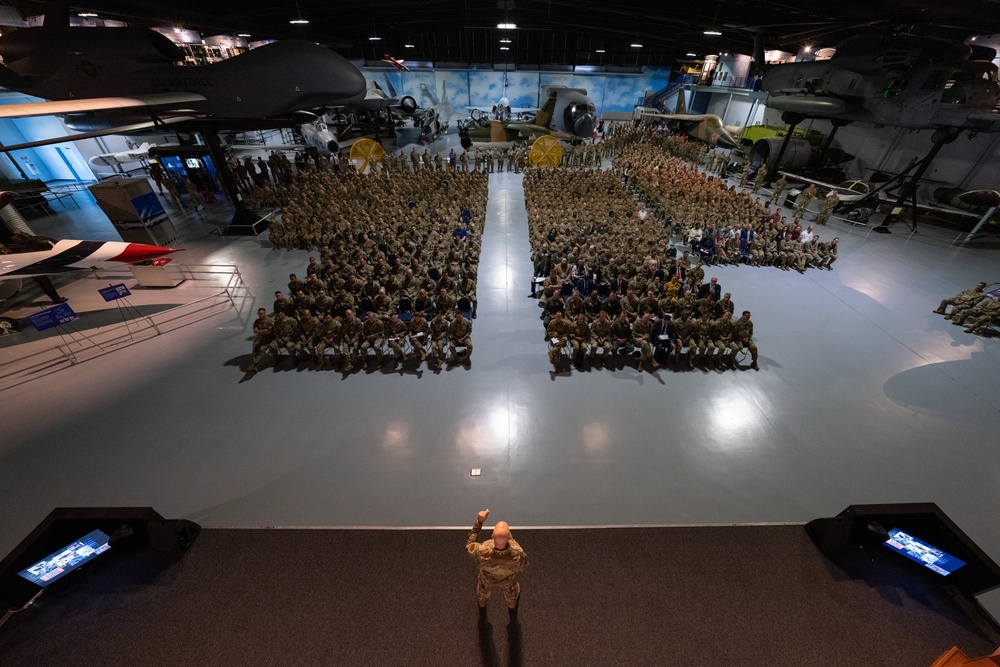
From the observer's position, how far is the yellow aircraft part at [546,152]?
21.0 meters

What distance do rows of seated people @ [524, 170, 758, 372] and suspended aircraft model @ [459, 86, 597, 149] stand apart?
14.5m

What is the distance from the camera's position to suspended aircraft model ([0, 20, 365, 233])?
12062 mm

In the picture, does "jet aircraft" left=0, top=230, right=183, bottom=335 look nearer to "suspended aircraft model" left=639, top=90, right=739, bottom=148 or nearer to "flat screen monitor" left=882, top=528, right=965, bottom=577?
"flat screen monitor" left=882, top=528, right=965, bottom=577

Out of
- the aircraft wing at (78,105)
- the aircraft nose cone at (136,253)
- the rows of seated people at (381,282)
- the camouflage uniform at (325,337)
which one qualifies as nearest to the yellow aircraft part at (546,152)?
the rows of seated people at (381,282)

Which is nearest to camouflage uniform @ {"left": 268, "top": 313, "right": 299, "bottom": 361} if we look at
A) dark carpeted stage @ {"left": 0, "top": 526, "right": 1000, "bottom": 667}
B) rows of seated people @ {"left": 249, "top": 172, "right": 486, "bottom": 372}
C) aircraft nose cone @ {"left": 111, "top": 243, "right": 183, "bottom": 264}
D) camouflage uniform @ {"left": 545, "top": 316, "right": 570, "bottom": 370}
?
rows of seated people @ {"left": 249, "top": 172, "right": 486, "bottom": 372}

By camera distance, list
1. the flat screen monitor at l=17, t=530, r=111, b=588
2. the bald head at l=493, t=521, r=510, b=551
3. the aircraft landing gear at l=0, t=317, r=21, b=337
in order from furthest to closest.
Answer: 1. the aircraft landing gear at l=0, t=317, r=21, b=337
2. the flat screen monitor at l=17, t=530, r=111, b=588
3. the bald head at l=493, t=521, r=510, b=551

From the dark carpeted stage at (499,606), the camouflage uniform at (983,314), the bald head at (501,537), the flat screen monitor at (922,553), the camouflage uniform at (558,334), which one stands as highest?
the bald head at (501,537)

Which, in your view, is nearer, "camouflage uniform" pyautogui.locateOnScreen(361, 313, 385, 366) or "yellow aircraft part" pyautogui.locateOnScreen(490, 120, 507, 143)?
"camouflage uniform" pyautogui.locateOnScreen(361, 313, 385, 366)

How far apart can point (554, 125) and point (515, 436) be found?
87.9 ft

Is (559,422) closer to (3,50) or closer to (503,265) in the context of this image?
(503,265)

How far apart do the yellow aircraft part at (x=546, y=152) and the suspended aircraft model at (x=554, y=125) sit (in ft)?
19.2

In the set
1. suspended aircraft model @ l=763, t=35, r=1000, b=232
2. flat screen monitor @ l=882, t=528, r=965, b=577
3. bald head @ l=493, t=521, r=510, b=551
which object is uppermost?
suspended aircraft model @ l=763, t=35, r=1000, b=232

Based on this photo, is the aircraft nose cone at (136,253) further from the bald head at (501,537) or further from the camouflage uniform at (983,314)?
the camouflage uniform at (983,314)

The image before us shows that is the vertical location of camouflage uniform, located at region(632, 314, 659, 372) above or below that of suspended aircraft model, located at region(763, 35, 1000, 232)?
below
